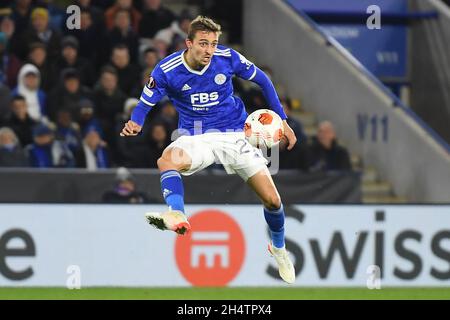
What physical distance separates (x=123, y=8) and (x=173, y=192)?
7.22 meters

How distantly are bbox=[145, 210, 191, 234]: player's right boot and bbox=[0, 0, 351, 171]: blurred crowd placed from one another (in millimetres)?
5416

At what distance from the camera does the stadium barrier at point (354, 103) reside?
18.7m

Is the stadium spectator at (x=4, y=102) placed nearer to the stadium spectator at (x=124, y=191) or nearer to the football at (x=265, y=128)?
the stadium spectator at (x=124, y=191)

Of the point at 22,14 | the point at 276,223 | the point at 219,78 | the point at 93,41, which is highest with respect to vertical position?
the point at 22,14

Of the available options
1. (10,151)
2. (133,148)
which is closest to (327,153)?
(133,148)

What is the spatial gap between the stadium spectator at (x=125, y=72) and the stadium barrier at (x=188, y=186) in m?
1.66

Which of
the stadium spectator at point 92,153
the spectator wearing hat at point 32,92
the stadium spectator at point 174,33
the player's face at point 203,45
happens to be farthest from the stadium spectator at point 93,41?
the player's face at point 203,45

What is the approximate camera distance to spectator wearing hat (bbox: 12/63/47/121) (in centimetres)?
1723

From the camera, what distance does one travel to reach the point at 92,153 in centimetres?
1691

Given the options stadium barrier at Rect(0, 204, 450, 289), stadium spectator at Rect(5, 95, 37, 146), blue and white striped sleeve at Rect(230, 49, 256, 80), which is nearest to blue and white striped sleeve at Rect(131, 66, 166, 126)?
blue and white striped sleeve at Rect(230, 49, 256, 80)

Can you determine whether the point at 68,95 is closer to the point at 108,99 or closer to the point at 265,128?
the point at 108,99

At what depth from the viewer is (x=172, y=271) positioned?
1547cm

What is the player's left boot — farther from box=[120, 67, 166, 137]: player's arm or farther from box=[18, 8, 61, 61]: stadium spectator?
box=[18, 8, 61, 61]: stadium spectator
